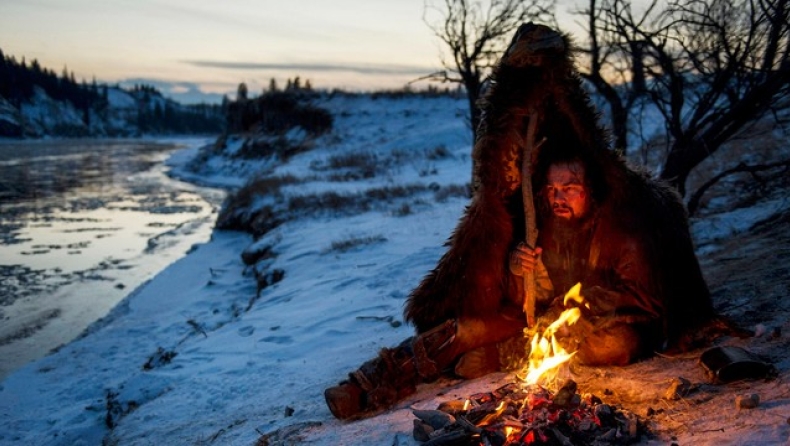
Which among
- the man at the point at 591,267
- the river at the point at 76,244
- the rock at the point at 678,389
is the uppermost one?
the man at the point at 591,267

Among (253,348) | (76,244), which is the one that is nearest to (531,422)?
(253,348)

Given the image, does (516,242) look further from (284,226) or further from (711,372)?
(284,226)

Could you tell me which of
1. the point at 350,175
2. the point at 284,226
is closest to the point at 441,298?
the point at 284,226

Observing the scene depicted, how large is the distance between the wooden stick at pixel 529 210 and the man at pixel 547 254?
0.04 meters

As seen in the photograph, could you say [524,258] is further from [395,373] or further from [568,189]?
[395,373]

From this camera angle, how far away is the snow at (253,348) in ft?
14.3

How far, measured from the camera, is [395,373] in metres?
4.06

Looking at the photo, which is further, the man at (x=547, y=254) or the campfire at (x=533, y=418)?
the man at (x=547, y=254)

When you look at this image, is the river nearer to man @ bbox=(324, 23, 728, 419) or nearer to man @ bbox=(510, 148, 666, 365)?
man @ bbox=(324, 23, 728, 419)

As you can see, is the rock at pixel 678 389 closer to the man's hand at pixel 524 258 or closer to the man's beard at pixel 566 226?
the man's hand at pixel 524 258

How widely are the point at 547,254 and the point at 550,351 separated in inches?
32.8

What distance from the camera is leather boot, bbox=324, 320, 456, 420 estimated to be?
395 cm

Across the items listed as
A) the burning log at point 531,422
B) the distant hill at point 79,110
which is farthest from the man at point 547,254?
the distant hill at point 79,110

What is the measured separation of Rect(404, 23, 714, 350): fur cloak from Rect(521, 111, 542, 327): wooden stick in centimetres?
8
